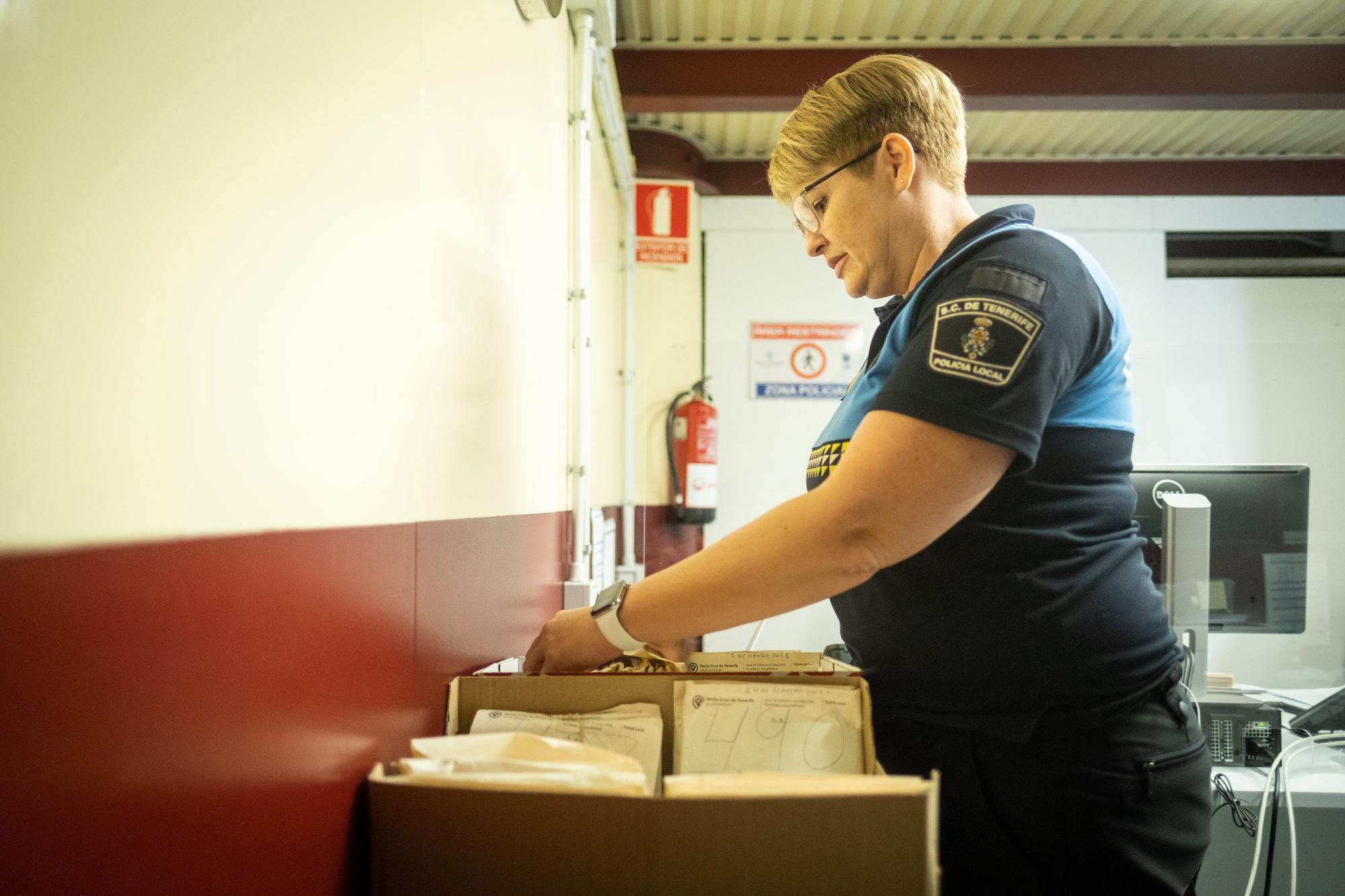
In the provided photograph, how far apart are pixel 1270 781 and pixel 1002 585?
126cm

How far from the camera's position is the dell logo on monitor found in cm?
191

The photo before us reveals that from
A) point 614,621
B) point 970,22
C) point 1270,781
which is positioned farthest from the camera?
point 970,22

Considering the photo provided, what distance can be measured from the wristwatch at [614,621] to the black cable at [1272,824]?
1476mm

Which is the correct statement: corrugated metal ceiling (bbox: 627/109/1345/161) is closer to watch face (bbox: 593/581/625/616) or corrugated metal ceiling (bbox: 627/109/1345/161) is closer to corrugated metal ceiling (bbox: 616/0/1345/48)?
corrugated metal ceiling (bbox: 616/0/1345/48)

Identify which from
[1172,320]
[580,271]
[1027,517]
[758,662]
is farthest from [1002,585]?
[1172,320]

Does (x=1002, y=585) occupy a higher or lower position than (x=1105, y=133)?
lower

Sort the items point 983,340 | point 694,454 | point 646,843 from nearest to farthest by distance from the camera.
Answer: point 646,843
point 983,340
point 694,454

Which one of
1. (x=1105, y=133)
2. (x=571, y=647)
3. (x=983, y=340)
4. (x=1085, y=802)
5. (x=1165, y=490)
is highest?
(x=1105, y=133)

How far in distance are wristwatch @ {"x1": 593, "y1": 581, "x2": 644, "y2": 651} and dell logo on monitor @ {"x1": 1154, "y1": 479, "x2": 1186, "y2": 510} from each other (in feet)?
4.87

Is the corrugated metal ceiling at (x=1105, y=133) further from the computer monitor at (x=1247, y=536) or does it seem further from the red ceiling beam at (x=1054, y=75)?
the computer monitor at (x=1247, y=536)

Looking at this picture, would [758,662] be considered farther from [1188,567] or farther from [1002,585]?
[1188,567]

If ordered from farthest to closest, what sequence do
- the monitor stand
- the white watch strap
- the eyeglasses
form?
the monitor stand → the eyeglasses → the white watch strap

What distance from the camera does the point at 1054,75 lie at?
3.47m

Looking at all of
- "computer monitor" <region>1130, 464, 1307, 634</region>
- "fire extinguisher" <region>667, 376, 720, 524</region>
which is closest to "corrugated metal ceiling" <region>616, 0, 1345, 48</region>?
"fire extinguisher" <region>667, 376, 720, 524</region>
